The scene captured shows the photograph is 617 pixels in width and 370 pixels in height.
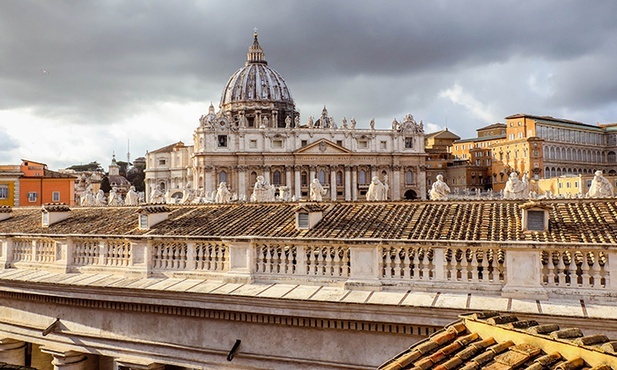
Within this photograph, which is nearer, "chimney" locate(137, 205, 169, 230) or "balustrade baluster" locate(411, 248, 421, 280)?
"balustrade baluster" locate(411, 248, 421, 280)

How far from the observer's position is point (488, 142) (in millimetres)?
104938

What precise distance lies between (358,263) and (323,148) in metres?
83.5

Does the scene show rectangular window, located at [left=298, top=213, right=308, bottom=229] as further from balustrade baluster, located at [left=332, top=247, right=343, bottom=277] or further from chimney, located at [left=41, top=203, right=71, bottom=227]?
chimney, located at [left=41, top=203, right=71, bottom=227]

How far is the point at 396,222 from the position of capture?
11078 mm

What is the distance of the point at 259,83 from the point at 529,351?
110 meters

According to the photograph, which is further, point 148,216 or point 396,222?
point 148,216

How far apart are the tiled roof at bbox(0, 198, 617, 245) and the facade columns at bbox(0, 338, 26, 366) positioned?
2917 mm

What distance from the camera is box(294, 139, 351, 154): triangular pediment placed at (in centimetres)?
9138

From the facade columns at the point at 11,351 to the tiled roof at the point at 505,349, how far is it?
834 cm

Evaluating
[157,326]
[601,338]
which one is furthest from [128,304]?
[601,338]

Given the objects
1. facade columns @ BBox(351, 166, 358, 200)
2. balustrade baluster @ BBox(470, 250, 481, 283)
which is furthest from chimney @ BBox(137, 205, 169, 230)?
facade columns @ BBox(351, 166, 358, 200)

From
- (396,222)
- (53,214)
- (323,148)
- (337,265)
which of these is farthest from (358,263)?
(323,148)

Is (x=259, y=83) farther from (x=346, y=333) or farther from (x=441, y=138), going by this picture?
(x=346, y=333)

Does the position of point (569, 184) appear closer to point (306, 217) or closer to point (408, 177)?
point (408, 177)
